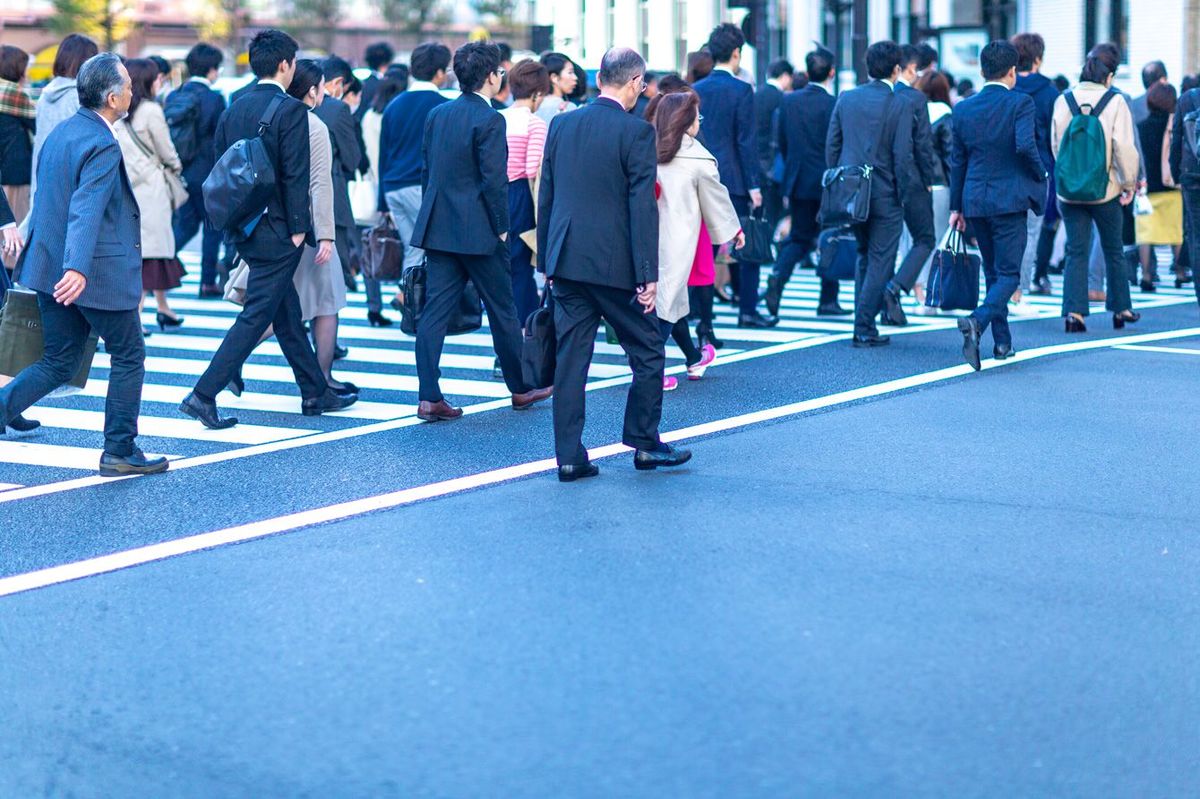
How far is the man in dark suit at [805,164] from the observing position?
13852mm

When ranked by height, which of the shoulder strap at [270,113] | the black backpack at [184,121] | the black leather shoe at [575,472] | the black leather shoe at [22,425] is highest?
the black backpack at [184,121]

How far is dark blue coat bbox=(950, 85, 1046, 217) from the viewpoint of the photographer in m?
11.1

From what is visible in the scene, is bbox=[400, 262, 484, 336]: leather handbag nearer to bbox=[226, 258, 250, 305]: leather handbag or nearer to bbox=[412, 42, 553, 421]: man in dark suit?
bbox=[412, 42, 553, 421]: man in dark suit

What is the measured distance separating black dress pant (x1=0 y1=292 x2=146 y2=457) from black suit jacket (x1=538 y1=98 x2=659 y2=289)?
74.6 inches

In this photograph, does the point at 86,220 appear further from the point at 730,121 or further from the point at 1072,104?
the point at 1072,104

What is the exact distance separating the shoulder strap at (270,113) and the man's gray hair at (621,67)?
194cm

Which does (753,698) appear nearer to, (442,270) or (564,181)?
(564,181)

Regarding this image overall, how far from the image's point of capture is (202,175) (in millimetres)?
14992

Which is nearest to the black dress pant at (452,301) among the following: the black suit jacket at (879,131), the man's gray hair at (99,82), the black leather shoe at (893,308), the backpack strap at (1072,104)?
the man's gray hair at (99,82)

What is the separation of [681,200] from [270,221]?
2075 millimetres

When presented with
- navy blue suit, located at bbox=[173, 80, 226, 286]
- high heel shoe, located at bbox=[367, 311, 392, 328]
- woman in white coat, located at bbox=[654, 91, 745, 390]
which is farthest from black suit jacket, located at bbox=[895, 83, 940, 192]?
navy blue suit, located at bbox=[173, 80, 226, 286]

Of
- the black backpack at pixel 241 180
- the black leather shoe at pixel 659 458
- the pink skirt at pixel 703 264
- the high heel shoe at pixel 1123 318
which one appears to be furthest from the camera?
the high heel shoe at pixel 1123 318

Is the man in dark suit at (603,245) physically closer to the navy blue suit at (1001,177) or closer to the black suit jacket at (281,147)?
the black suit jacket at (281,147)

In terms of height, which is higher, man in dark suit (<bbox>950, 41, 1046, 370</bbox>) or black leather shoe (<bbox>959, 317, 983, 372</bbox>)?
man in dark suit (<bbox>950, 41, 1046, 370</bbox>)
